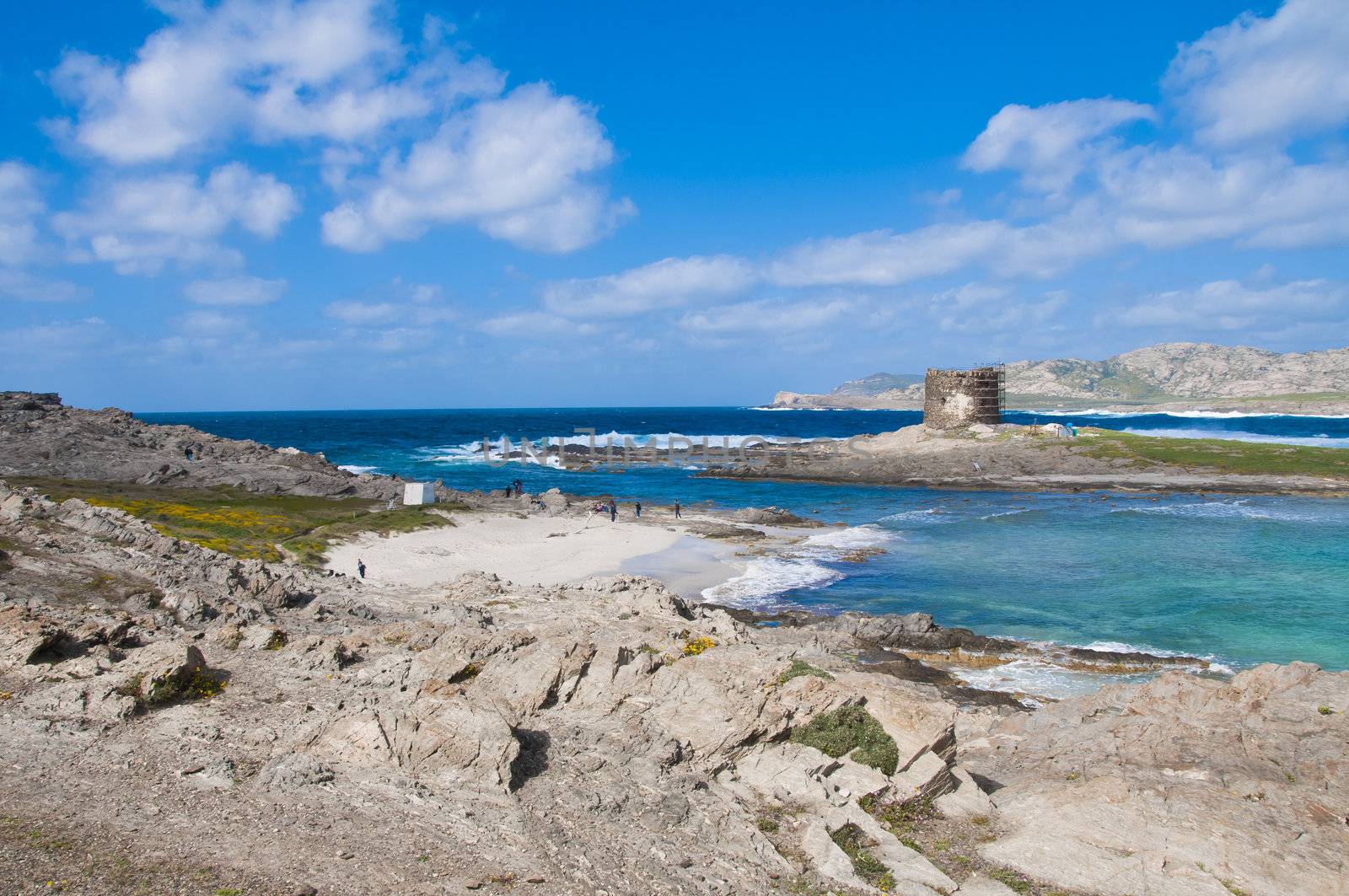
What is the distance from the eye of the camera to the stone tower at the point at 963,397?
78125 millimetres

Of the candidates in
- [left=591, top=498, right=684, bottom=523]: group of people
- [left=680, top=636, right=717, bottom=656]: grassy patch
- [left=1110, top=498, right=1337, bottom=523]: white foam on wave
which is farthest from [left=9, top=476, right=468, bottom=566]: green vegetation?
[left=1110, top=498, right=1337, bottom=523]: white foam on wave

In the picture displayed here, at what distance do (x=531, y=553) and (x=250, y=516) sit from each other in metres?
12.4

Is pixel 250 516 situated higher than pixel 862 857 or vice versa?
pixel 250 516

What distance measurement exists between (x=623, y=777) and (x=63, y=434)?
51789mm

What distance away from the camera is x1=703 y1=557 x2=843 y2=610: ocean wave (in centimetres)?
2934

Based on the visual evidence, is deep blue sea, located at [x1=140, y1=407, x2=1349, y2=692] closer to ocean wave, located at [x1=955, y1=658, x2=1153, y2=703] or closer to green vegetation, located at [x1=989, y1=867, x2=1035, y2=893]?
ocean wave, located at [x1=955, y1=658, x2=1153, y2=703]

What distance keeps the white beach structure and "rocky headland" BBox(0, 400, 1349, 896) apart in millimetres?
27722

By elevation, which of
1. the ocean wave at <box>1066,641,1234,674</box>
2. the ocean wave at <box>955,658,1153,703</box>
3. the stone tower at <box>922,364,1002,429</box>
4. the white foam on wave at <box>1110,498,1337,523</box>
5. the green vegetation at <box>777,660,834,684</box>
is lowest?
the ocean wave at <box>955,658,1153,703</box>

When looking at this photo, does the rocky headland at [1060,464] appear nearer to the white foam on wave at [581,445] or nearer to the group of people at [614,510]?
the white foam on wave at [581,445]

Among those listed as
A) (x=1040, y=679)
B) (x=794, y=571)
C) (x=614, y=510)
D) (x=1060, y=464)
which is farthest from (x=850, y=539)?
(x=1060, y=464)

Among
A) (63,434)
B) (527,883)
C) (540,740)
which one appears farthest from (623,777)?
(63,434)

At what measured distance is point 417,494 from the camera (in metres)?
43.5

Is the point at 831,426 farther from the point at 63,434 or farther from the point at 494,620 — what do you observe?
the point at 494,620

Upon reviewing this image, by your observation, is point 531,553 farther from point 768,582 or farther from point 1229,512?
point 1229,512
